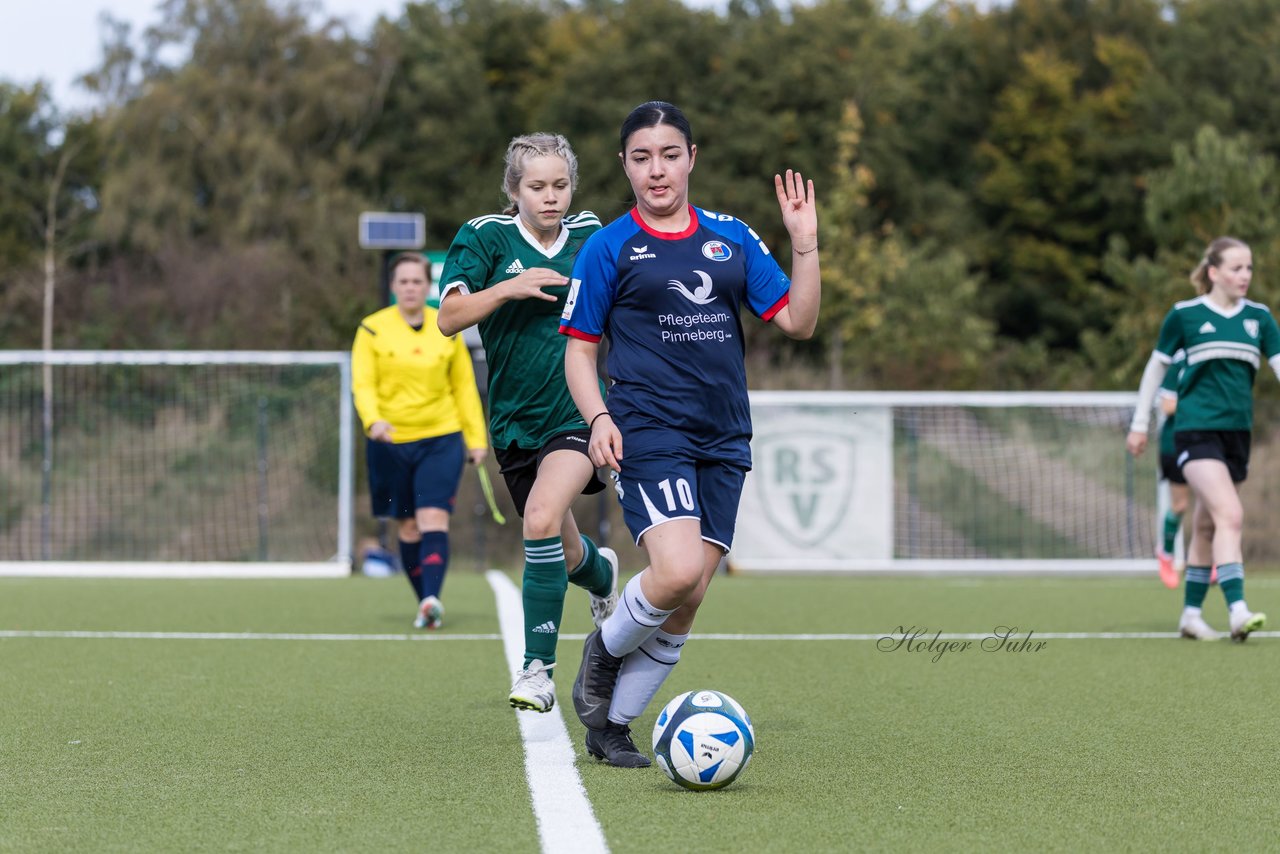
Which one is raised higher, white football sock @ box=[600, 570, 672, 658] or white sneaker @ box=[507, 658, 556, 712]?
white football sock @ box=[600, 570, 672, 658]

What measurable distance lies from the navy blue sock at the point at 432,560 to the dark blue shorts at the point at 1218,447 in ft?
12.8

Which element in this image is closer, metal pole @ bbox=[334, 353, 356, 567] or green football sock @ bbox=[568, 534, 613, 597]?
green football sock @ bbox=[568, 534, 613, 597]

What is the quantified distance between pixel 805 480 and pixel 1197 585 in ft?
21.5

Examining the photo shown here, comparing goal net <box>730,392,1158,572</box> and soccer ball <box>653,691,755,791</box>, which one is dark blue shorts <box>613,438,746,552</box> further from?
goal net <box>730,392,1158,572</box>

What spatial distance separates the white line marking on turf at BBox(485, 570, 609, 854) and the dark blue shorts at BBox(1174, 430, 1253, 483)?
3925mm

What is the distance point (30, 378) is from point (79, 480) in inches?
45.0

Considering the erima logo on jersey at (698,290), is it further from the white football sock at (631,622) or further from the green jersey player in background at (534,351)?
the white football sock at (631,622)

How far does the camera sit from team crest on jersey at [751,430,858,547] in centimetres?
1498

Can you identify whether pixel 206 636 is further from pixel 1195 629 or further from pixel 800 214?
pixel 1195 629

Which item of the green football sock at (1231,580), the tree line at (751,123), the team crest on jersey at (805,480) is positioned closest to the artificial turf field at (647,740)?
the green football sock at (1231,580)

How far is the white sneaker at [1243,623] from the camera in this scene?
813 centimetres

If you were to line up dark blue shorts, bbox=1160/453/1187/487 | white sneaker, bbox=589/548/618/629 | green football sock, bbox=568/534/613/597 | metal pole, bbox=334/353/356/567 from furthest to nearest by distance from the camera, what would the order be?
1. metal pole, bbox=334/353/356/567
2. dark blue shorts, bbox=1160/453/1187/487
3. white sneaker, bbox=589/548/618/629
4. green football sock, bbox=568/534/613/597

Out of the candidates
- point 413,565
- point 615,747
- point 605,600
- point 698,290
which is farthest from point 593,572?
point 413,565

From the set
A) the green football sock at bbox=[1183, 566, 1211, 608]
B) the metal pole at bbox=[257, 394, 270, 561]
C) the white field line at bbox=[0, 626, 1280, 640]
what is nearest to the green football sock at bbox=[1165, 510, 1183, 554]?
the white field line at bbox=[0, 626, 1280, 640]
